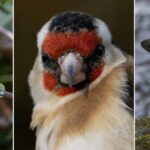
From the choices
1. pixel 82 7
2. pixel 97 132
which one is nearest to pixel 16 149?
pixel 97 132

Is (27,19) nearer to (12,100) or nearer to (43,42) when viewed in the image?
(43,42)

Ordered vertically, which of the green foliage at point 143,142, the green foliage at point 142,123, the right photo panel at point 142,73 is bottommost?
the green foliage at point 143,142

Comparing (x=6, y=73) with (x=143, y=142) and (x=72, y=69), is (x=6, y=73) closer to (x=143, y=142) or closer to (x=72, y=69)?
(x=72, y=69)

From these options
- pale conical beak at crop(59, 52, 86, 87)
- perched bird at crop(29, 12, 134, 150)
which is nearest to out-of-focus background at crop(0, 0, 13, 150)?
perched bird at crop(29, 12, 134, 150)

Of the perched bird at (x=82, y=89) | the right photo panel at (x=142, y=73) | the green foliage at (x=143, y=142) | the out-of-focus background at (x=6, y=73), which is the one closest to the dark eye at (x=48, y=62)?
the perched bird at (x=82, y=89)

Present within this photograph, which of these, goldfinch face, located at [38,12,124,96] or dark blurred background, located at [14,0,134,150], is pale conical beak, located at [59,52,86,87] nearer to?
goldfinch face, located at [38,12,124,96]

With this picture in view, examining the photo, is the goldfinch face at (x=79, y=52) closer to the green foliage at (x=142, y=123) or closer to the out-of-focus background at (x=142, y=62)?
the out-of-focus background at (x=142, y=62)
